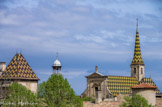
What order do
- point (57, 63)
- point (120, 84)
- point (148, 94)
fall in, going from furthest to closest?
point (120, 84), point (57, 63), point (148, 94)

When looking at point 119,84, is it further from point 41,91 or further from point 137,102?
point 137,102

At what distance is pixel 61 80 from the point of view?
254ft

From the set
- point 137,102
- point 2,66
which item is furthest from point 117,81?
point 137,102

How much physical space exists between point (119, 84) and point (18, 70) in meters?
24.3

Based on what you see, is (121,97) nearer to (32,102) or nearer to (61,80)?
(61,80)

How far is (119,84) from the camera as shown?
99812 millimetres

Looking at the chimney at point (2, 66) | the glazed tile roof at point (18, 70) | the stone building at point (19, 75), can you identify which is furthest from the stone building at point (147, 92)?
the chimney at point (2, 66)

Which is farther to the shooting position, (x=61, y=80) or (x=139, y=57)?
(x=139, y=57)

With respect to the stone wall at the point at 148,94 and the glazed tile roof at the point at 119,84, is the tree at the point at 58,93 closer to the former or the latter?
the stone wall at the point at 148,94

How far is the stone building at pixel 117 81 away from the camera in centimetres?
9875

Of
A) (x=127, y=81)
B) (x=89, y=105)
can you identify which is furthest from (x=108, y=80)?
(x=89, y=105)

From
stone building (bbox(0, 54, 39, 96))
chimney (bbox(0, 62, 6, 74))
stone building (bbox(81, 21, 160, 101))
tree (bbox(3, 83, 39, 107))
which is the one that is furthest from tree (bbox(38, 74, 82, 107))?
stone building (bbox(81, 21, 160, 101))

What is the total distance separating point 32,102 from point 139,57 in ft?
137

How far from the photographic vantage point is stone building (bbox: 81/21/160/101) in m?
98.8
